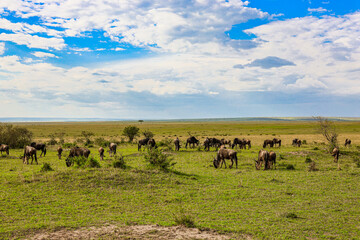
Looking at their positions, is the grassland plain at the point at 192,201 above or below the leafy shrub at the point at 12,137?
below

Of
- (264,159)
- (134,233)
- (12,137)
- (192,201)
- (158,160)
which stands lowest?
(192,201)

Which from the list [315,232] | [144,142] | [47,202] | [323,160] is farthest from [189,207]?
[144,142]

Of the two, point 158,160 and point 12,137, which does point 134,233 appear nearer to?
point 158,160

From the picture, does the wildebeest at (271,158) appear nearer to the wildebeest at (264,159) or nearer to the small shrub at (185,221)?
the wildebeest at (264,159)

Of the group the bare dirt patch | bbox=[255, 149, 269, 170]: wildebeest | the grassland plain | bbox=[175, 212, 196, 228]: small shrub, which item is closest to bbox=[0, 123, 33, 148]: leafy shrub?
the grassland plain

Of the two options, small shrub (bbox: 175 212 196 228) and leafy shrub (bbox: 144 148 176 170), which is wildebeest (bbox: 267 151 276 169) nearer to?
leafy shrub (bbox: 144 148 176 170)

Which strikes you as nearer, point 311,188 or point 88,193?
point 88,193

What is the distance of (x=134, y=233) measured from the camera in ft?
30.7

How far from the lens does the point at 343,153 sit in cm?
3238

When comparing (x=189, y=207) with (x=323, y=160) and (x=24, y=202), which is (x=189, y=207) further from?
(x=323, y=160)

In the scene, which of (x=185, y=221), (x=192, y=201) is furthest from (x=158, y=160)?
(x=185, y=221)

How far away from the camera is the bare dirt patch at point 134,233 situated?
9047mm

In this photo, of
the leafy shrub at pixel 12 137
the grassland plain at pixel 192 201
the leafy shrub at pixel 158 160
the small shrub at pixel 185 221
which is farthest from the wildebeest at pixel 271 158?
the leafy shrub at pixel 12 137

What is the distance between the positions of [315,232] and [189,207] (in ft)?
17.6
